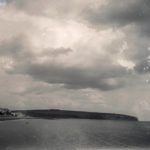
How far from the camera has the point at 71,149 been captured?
15650 cm

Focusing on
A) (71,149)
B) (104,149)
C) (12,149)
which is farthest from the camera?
(104,149)

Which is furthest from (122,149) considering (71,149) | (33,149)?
(33,149)

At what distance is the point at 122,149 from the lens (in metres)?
169

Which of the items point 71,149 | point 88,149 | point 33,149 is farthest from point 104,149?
point 33,149

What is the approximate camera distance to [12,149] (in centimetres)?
14600

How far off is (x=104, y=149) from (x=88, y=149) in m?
7.79

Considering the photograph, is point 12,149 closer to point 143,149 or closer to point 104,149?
point 104,149

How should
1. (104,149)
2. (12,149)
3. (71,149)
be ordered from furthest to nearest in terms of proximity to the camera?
1. (104,149)
2. (71,149)
3. (12,149)

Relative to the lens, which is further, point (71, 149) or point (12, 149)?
point (71, 149)

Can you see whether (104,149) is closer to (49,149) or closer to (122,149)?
(122,149)

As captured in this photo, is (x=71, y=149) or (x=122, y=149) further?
(x=122, y=149)

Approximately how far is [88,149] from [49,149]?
22.0 meters

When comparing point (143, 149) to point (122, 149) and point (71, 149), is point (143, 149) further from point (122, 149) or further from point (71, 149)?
point (71, 149)

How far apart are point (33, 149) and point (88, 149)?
3053 centimetres
